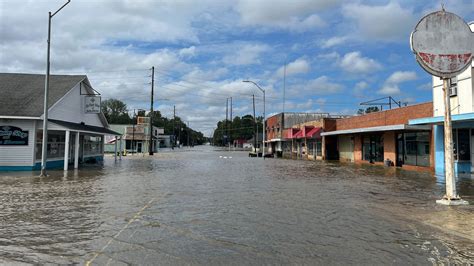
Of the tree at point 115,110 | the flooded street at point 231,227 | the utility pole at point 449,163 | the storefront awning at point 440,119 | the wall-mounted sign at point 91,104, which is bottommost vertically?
the flooded street at point 231,227

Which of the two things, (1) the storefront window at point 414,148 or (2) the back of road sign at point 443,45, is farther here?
(1) the storefront window at point 414,148

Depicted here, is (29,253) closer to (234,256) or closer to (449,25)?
(234,256)

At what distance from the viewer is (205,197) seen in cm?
1336

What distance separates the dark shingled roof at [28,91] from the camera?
25.2 metres

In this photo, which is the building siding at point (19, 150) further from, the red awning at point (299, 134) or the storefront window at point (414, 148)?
the red awning at point (299, 134)

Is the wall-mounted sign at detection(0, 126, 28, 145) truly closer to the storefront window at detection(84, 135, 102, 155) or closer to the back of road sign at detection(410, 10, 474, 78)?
the storefront window at detection(84, 135, 102, 155)

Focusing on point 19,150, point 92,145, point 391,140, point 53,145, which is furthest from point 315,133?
point 19,150

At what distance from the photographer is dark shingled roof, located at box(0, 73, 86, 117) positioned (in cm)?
2517

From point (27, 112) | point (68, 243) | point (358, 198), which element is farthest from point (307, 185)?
point (27, 112)

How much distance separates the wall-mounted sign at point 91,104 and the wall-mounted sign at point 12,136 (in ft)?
23.4

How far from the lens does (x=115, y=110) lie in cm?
15625

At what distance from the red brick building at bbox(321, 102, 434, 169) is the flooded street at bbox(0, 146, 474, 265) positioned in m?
12.5

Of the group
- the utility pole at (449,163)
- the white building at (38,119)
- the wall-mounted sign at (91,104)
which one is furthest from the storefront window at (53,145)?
the utility pole at (449,163)

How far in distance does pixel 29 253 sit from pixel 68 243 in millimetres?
733
